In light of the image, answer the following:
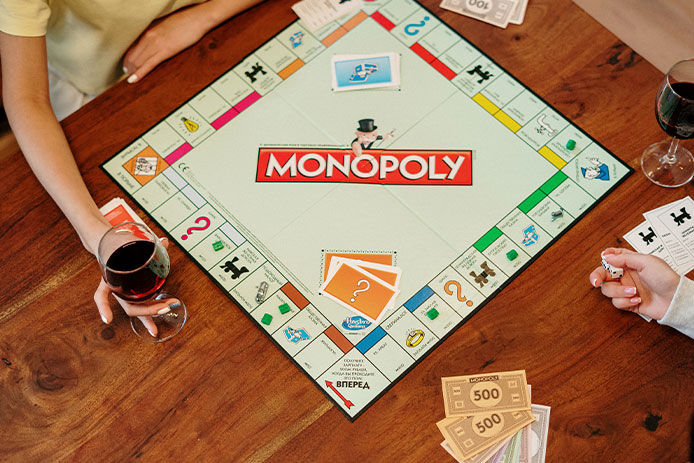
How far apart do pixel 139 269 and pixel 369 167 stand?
0.58m

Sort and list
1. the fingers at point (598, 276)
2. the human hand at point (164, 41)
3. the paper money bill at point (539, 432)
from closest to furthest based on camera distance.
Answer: the paper money bill at point (539, 432), the fingers at point (598, 276), the human hand at point (164, 41)

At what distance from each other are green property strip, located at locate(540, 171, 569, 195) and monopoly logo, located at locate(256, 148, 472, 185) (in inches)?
6.7

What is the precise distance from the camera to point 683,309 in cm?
130

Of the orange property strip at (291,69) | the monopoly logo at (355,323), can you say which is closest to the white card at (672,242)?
the monopoly logo at (355,323)

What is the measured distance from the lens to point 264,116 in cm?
164

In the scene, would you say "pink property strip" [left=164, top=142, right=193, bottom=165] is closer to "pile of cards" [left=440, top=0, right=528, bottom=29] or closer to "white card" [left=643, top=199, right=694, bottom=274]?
"pile of cards" [left=440, top=0, right=528, bottom=29]

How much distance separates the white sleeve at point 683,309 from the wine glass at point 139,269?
39.7 inches

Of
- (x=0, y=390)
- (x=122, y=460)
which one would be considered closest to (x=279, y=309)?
(x=122, y=460)

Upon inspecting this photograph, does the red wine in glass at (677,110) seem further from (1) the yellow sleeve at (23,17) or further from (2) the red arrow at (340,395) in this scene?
(1) the yellow sleeve at (23,17)

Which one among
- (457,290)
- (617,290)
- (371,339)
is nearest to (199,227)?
(371,339)

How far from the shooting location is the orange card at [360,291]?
1.41m

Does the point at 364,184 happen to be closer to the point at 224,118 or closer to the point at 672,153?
the point at 224,118

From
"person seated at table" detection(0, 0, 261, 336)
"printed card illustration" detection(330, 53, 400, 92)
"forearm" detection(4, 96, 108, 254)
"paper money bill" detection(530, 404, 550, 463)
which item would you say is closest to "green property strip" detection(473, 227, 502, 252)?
"paper money bill" detection(530, 404, 550, 463)

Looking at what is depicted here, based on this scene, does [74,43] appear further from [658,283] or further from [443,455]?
[658,283]
